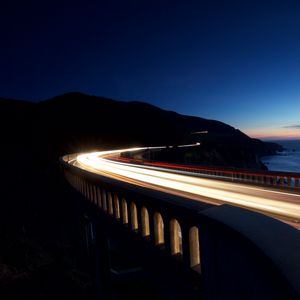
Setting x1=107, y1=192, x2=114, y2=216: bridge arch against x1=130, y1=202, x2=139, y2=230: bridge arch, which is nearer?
x1=130, y1=202, x2=139, y2=230: bridge arch

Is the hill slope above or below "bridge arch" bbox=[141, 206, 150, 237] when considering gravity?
above

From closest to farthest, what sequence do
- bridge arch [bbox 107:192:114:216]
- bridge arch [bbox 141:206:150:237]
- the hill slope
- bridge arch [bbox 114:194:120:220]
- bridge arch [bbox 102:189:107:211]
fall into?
bridge arch [bbox 141:206:150:237] → bridge arch [bbox 114:194:120:220] → bridge arch [bbox 107:192:114:216] → bridge arch [bbox 102:189:107:211] → the hill slope

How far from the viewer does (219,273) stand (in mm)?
3129

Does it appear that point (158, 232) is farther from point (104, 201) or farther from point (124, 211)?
point (104, 201)

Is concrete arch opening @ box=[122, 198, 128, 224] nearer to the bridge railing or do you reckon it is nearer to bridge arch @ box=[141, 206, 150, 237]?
bridge arch @ box=[141, 206, 150, 237]

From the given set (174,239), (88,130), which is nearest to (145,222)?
(174,239)

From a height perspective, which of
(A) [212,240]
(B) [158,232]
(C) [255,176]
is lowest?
(C) [255,176]

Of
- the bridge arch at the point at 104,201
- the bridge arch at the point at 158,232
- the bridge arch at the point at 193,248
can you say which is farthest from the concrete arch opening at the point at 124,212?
the bridge arch at the point at 193,248

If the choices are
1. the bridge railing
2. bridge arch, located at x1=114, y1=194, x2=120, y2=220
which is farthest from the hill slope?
bridge arch, located at x1=114, y1=194, x2=120, y2=220

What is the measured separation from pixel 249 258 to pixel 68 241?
24.2 m

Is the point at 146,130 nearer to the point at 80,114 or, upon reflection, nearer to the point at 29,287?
the point at 80,114

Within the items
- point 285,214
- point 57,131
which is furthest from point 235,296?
point 57,131

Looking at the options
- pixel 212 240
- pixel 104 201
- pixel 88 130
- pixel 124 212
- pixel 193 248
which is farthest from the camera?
pixel 88 130

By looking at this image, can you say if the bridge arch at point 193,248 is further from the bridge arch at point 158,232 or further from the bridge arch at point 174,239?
the bridge arch at point 158,232
